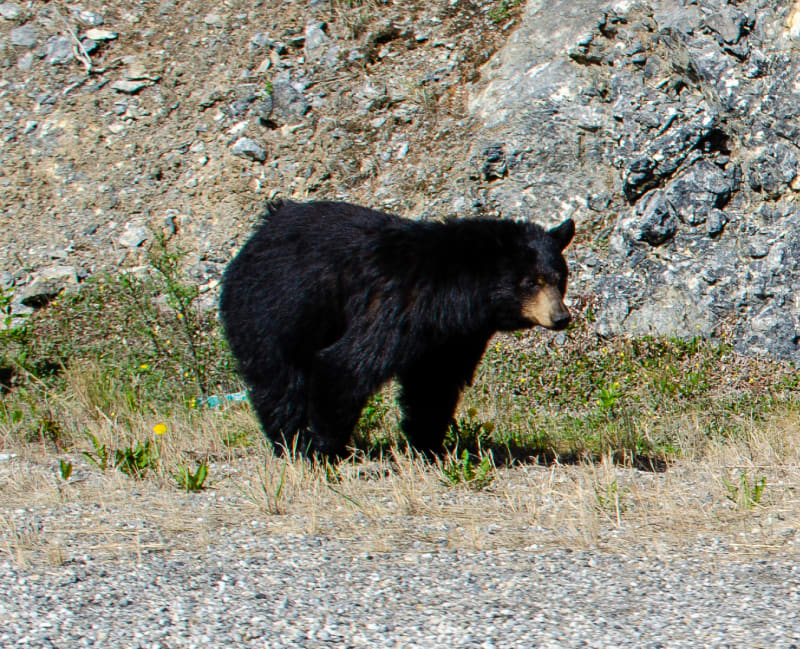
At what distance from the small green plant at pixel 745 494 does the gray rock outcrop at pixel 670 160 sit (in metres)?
3.51

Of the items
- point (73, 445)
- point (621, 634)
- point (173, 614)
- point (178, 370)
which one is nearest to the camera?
point (621, 634)

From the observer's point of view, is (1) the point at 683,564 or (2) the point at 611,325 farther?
(2) the point at 611,325

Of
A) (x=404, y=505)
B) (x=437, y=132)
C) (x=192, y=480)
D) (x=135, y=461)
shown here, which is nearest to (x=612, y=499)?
(x=404, y=505)

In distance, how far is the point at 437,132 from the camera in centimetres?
1105

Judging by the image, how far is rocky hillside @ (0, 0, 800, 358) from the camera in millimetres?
8930

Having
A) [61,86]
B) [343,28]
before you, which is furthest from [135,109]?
[343,28]

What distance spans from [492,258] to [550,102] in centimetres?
508

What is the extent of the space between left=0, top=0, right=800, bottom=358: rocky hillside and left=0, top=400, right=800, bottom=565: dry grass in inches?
118

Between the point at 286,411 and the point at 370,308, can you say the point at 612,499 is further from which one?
the point at 286,411

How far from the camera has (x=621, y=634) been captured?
3186 millimetres

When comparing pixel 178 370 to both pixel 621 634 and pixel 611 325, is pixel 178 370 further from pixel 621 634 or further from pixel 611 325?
pixel 621 634

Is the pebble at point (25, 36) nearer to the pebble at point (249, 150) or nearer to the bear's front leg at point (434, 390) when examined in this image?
the pebble at point (249, 150)

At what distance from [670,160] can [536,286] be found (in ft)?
13.4

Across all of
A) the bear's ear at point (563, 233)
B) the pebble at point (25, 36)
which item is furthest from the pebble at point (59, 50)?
the bear's ear at point (563, 233)
